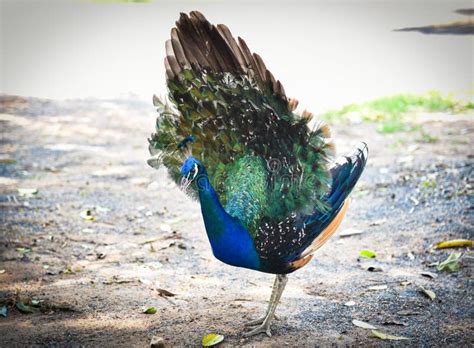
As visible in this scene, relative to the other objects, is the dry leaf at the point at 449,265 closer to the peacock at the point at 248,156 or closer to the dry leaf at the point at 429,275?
the dry leaf at the point at 429,275

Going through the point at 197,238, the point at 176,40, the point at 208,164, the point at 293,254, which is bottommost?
the point at 197,238

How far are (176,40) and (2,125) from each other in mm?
5190

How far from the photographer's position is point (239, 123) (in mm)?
3367

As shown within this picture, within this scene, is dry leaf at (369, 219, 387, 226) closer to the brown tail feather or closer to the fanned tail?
the fanned tail

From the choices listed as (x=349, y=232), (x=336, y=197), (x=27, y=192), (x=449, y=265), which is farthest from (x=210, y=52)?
(x=27, y=192)

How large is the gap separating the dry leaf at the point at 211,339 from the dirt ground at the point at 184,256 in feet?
0.16

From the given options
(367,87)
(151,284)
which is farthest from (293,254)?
(367,87)

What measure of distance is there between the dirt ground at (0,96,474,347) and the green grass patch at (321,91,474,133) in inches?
20.6

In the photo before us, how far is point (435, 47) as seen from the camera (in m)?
9.83

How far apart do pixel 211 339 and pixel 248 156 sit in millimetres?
1024

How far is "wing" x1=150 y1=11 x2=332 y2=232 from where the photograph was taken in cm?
320

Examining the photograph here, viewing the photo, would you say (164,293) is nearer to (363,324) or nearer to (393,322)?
(363,324)

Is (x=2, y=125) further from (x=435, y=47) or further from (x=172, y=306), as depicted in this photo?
(x=435, y=47)

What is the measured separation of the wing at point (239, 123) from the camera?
3.20 metres
